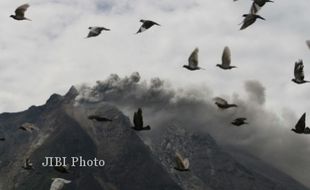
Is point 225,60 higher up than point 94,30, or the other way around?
point 94,30

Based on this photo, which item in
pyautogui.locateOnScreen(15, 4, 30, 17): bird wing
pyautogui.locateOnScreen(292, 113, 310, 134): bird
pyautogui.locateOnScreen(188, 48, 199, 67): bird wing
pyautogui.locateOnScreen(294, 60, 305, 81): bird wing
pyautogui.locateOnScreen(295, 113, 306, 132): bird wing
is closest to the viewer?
pyautogui.locateOnScreen(295, 113, 306, 132): bird wing

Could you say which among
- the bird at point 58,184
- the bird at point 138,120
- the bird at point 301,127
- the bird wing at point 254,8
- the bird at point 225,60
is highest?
the bird wing at point 254,8

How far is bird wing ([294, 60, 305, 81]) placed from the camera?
4288 centimetres

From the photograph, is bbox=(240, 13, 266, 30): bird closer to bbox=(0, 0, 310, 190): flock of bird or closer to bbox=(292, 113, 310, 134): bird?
bbox=(0, 0, 310, 190): flock of bird

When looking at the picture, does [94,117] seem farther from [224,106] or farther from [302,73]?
[302,73]

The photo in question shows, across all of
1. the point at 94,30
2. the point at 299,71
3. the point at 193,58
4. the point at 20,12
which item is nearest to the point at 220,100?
the point at 193,58

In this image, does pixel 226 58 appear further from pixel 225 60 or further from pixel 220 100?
pixel 220 100

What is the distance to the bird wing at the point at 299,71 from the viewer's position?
42.9m

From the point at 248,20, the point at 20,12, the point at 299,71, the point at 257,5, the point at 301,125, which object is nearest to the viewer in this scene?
the point at 248,20

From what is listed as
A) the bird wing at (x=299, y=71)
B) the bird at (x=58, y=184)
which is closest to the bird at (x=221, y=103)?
the bird wing at (x=299, y=71)

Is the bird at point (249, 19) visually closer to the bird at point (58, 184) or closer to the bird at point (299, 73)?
the bird at point (299, 73)

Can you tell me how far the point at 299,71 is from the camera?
141 feet

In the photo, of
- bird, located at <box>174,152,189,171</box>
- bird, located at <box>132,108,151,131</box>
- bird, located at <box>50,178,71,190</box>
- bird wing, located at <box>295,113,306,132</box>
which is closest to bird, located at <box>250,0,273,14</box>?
bird wing, located at <box>295,113,306,132</box>

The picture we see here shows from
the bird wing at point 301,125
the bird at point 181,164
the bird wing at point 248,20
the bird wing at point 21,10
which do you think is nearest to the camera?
the bird wing at point 248,20
